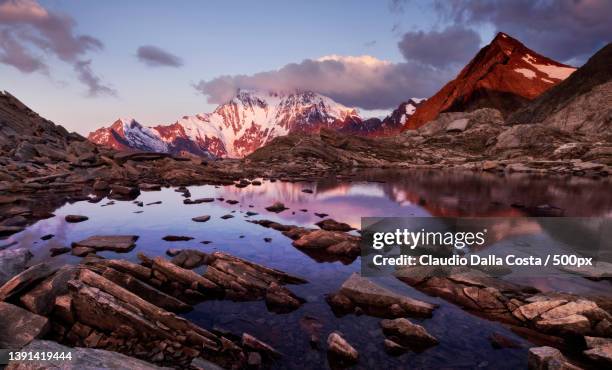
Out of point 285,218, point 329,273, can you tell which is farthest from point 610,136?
point 329,273

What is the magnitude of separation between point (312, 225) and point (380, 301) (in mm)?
15362

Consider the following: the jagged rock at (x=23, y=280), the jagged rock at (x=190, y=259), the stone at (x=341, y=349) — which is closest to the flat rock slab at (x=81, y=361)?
the jagged rock at (x=23, y=280)

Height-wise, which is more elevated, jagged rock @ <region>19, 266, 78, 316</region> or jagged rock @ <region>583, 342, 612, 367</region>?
jagged rock @ <region>19, 266, 78, 316</region>

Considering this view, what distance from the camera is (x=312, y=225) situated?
29156mm

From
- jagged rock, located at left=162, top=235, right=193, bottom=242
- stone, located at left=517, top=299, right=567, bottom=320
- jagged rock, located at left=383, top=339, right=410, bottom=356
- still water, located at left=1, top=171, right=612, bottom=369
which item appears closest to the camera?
jagged rock, located at left=383, top=339, right=410, bottom=356

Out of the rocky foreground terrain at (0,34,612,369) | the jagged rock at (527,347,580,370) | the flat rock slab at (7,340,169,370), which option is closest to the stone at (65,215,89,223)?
the rocky foreground terrain at (0,34,612,369)

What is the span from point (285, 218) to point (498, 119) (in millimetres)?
191571

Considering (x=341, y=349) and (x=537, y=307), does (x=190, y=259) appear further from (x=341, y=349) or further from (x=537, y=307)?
(x=537, y=307)

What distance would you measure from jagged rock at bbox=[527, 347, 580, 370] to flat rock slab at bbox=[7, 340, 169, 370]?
10.4 m

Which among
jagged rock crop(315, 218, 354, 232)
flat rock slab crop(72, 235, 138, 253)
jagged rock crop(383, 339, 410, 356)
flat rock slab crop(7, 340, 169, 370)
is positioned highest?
flat rock slab crop(7, 340, 169, 370)

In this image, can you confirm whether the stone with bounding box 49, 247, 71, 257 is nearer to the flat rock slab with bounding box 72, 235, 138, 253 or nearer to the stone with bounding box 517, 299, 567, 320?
the flat rock slab with bounding box 72, 235, 138, 253

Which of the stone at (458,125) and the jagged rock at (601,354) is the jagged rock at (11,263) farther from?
the stone at (458,125)

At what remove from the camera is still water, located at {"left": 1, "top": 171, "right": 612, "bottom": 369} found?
11320 mm

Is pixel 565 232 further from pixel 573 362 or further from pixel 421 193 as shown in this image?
pixel 421 193
